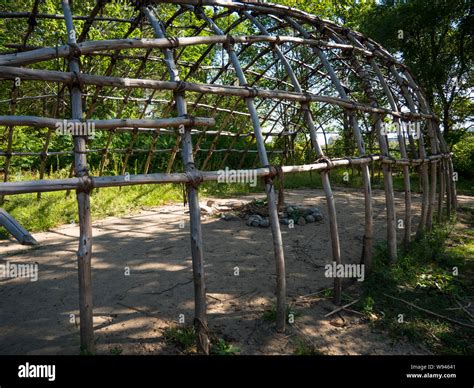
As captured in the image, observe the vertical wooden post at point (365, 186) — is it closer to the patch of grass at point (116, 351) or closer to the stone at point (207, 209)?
the patch of grass at point (116, 351)

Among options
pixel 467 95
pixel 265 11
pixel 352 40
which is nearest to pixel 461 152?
pixel 467 95

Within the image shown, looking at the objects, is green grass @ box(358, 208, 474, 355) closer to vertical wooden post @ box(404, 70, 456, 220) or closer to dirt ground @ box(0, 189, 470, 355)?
dirt ground @ box(0, 189, 470, 355)

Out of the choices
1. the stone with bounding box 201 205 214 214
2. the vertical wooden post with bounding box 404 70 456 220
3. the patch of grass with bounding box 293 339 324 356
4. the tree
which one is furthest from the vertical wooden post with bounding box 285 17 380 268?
the tree

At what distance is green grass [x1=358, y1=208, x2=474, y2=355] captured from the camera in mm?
2979

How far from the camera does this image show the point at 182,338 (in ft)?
8.59

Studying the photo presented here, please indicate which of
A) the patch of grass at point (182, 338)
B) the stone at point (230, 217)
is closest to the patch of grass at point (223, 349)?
the patch of grass at point (182, 338)

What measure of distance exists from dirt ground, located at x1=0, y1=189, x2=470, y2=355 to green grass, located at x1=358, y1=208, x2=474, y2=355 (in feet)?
0.69

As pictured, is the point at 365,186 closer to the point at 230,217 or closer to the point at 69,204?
the point at 230,217

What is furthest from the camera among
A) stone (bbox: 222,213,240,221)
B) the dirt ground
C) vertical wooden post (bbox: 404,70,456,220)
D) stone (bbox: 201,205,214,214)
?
stone (bbox: 201,205,214,214)

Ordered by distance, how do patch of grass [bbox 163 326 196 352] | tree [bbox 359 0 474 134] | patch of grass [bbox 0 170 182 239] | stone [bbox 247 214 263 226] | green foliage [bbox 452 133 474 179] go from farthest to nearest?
green foliage [bbox 452 133 474 179]
tree [bbox 359 0 474 134]
stone [bbox 247 214 263 226]
patch of grass [bbox 0 170 182 239]
patch of grass [bbox 163 326 196 352]

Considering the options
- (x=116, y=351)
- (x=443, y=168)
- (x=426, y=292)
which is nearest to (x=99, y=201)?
(x=116, y=351)
